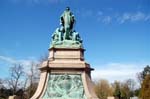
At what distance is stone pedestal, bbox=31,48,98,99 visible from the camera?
17.8 meters

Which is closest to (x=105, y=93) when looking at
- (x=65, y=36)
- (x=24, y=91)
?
(x=24, y=91)

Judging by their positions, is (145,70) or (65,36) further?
(145,70)

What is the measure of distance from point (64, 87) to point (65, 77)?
574 mm

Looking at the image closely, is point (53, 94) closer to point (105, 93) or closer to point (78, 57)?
point (78, 57)

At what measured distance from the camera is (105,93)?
208 ft

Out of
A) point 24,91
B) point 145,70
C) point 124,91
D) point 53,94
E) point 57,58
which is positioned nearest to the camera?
point 53,94

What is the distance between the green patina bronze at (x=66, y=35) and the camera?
19094 mm

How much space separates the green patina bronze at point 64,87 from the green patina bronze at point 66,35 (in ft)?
6.33

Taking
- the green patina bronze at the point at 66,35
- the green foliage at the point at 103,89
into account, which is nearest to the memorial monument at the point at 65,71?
the green patina bronze at the point at 66,35

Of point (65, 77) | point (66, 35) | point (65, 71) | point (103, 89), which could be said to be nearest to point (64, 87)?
point (65, 77)

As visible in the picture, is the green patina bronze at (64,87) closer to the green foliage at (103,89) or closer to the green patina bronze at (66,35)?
the green patina bronze at (66,35)

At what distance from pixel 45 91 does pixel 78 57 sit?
2769mm

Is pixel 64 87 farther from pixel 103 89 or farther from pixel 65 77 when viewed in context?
pixel 103 89

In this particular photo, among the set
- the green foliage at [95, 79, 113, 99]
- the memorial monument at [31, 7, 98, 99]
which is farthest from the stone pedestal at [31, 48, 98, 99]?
the green foliage at [95, 79, 113, 99]
